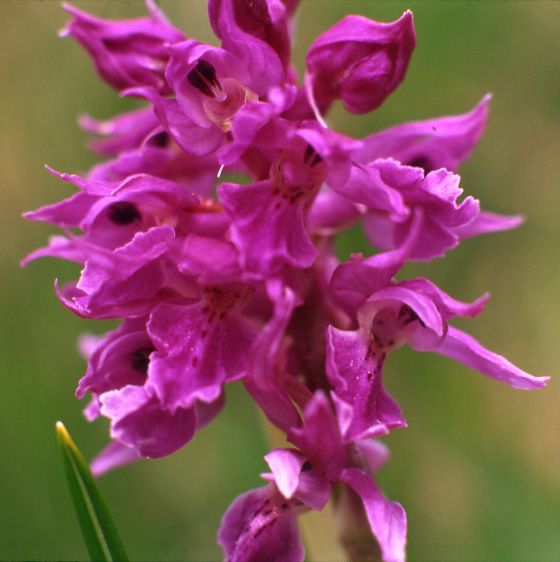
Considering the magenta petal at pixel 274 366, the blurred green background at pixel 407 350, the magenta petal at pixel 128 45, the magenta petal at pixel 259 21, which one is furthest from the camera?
the blurred green background at pixel 407 350

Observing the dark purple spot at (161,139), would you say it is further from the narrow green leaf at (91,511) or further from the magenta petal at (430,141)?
the narrow green leaf at (91,511)

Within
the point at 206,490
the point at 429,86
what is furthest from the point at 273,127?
the point at 429,86

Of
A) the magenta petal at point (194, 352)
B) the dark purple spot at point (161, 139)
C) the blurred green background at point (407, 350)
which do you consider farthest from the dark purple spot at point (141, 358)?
the blurred green background at point (407, 350)

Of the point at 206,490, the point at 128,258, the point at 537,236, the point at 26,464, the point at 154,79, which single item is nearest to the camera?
the point at 128,258

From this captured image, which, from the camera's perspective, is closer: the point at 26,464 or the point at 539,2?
the point at 26,464

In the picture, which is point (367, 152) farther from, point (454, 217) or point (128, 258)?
point (128, 258)

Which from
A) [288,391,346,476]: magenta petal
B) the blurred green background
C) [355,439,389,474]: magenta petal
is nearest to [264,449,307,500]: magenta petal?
[288,391,346,476]: magenta petal

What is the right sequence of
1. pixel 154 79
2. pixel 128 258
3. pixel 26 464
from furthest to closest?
pixel 26 464
pixel 154 79
pixel 128 258
